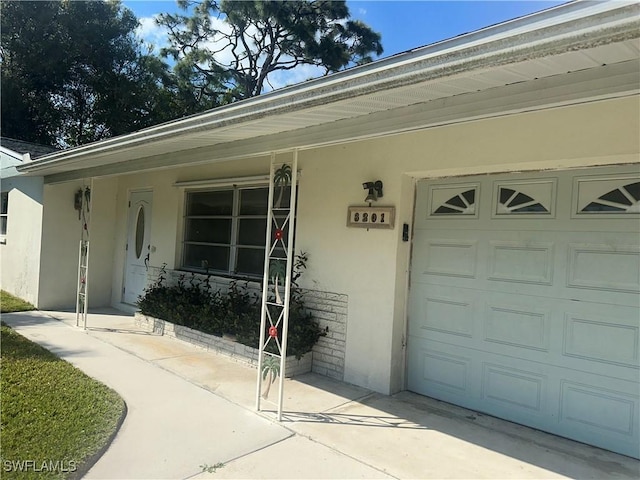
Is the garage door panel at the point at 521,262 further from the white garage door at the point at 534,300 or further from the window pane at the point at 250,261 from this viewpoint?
the window pane at the point at 250,261

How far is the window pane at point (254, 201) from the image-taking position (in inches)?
251

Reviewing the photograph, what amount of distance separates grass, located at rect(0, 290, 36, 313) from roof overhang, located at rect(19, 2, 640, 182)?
20.2 ft

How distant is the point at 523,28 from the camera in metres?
1.99

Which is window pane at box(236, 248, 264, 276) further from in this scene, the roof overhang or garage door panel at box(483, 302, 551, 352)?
garage door panel at box(483, 302, 551, 352)

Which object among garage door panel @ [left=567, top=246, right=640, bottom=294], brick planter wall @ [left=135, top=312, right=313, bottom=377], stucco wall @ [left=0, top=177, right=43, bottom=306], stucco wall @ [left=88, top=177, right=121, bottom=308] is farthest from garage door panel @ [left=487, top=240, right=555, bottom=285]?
stucco wall @ [left=0, top=177, right=43, bottom=306]

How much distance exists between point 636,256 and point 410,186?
2.04 m

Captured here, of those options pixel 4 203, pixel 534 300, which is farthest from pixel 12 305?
pixel 534 300

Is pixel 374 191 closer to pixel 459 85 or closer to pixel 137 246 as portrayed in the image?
pixel 459 85

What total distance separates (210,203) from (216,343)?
2.45m

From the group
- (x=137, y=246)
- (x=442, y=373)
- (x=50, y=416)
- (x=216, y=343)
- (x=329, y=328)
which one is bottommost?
(x=50, y=416)

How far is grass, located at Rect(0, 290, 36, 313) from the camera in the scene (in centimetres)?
815

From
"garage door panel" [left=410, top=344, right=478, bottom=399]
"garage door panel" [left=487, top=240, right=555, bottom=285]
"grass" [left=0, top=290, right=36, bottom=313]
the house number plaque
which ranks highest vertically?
the house number plaque

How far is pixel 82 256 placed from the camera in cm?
824

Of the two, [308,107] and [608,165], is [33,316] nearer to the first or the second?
[308,107]
